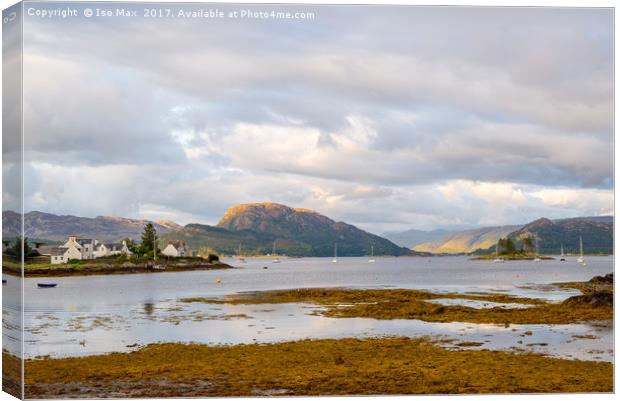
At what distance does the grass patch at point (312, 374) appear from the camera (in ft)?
51.6

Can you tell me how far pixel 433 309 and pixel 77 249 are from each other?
2122 centimetres

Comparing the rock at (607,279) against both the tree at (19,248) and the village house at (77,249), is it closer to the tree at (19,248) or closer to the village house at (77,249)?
the village house at (77,249)

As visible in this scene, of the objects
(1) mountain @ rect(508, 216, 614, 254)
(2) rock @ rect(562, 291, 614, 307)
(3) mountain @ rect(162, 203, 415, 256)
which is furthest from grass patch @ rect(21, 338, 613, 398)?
A: (1) mountain @ rect(508, 216, 614, 254)

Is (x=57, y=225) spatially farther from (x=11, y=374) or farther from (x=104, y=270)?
(x=104, y=270)

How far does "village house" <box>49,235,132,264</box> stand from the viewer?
3139 centimetres

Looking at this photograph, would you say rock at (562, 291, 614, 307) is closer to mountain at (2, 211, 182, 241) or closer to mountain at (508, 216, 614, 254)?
mountain at (508, 216, 614, 254)

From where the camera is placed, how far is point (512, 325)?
23906mm

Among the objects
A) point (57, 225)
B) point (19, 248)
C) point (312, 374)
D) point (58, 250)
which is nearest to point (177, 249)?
point (58, 250)

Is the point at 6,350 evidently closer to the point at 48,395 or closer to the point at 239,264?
the point at 48,395

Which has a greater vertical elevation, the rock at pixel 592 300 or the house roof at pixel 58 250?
the house roof at pixel 58 250

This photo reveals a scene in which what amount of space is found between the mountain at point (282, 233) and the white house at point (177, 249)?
6.65 ft

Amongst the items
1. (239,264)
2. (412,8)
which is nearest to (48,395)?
(412,8)

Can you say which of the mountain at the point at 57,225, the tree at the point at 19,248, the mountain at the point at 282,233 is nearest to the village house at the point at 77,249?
the mountain at the point at 57,225

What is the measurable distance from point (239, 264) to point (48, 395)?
12114 cm
